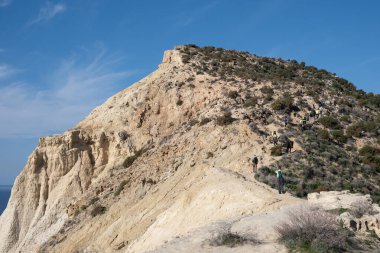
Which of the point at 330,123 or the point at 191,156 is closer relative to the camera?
the point at 191,156

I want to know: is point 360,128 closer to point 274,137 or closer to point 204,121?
point 274,137

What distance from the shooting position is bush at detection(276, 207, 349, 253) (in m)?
11.4

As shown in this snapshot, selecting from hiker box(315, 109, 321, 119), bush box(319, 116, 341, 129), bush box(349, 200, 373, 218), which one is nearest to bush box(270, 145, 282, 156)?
bush box(319, 116, 341, 129)

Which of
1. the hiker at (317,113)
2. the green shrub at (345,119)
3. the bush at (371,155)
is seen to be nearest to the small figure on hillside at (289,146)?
the bush at (371,155)

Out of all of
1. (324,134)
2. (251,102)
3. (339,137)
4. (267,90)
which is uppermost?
(267,90)

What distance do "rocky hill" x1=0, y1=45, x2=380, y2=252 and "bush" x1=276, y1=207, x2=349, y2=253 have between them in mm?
602

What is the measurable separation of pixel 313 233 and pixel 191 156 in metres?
16.9

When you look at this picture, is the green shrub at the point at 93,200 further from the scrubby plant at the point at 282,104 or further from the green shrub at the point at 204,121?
the scrubby plant at the point at 282,104

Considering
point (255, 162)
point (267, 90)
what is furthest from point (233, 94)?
point (255, 162)

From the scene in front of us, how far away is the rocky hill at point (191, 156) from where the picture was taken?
20859 mm

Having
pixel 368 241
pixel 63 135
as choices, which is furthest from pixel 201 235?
pixel 63 135

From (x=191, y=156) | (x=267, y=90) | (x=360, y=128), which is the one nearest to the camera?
(x=191, y=156)

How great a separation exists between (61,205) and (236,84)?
54.3ft

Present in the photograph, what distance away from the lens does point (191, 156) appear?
2844 centimetres
